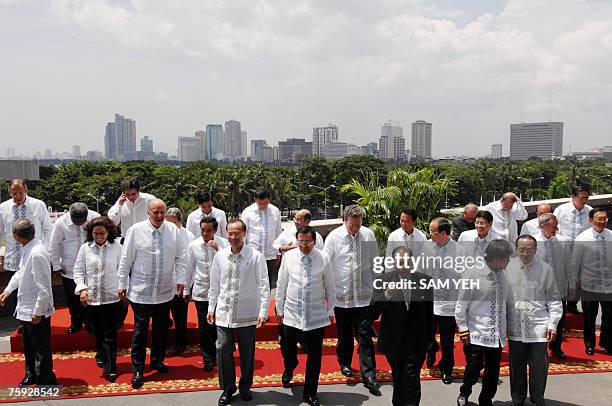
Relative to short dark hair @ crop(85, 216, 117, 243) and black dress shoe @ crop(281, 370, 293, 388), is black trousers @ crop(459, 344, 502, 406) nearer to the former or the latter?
black dress shoe @ crop(281, 370, 293, 388)

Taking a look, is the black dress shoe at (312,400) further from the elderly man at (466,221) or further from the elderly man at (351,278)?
the elderly man at (466,221)

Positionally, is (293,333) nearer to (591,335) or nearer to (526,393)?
(526,393)

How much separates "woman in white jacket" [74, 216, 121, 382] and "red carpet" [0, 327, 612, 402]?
0.68 feet

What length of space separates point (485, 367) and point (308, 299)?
4.38 ft

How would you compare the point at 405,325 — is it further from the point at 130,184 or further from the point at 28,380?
the point at 130,184

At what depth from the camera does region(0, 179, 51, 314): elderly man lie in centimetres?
491

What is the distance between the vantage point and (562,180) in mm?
58875

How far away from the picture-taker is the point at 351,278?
14.1 feet

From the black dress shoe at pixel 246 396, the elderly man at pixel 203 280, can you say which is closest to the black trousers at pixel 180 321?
the elderly man at pixel 203 280

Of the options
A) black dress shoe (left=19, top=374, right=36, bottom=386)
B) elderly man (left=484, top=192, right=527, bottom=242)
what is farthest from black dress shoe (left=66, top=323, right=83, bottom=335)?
elderly man (left=484, top=192, right=527, bottom=242)

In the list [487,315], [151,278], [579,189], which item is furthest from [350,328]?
[579,189]

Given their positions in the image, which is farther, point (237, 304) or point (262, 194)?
point (262, 194)

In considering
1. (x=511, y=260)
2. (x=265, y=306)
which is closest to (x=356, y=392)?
(x=265, y=306)

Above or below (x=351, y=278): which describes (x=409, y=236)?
above
